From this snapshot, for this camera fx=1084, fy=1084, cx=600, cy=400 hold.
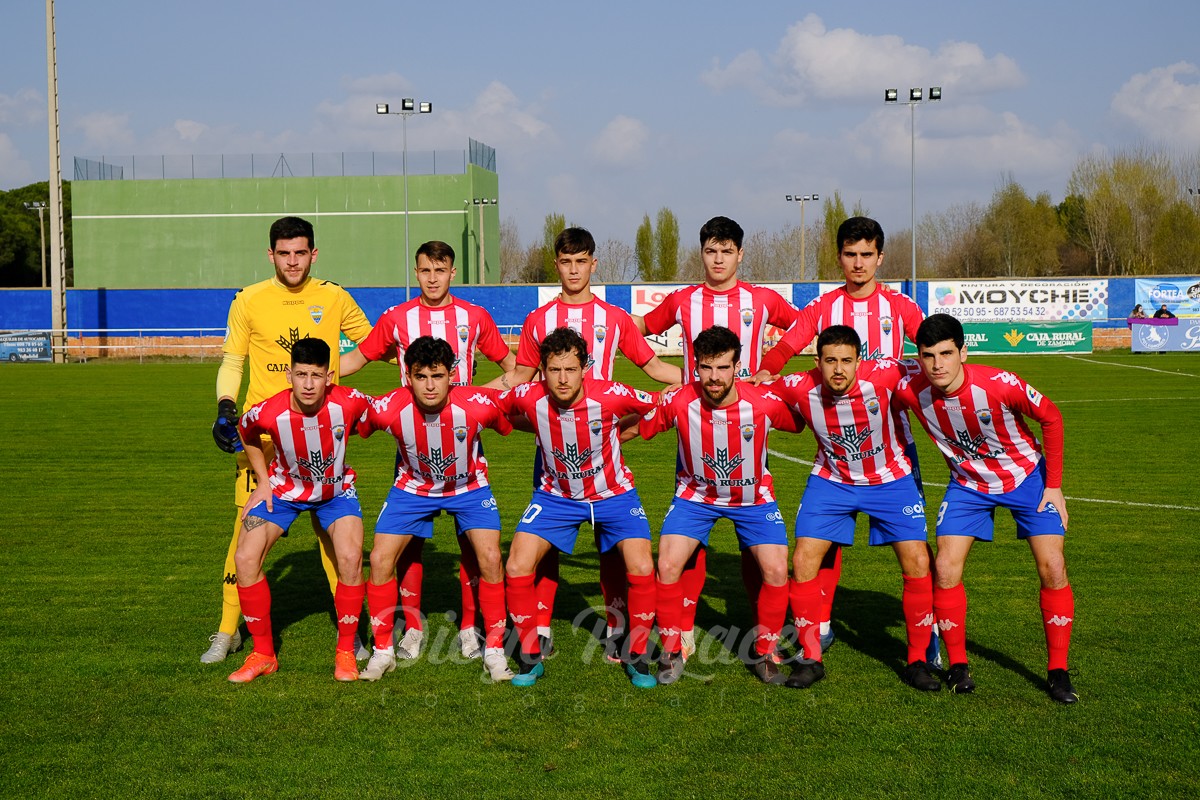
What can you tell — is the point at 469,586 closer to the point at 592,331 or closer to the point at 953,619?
the point at 592,331

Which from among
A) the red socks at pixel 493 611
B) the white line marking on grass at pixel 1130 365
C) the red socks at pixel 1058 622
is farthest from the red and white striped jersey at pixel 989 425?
the white line marking on grass at pixel 1130 365

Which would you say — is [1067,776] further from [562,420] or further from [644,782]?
[562,420]

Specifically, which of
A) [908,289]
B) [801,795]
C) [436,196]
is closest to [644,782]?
[801,795]

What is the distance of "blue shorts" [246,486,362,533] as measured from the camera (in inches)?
218

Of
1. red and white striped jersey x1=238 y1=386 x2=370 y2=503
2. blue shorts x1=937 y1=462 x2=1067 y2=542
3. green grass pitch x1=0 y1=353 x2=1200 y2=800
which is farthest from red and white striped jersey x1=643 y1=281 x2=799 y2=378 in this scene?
red and white striped jersey x1=238 y1=386 x2=370 y2=503

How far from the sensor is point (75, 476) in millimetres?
12062

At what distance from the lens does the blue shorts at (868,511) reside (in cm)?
533

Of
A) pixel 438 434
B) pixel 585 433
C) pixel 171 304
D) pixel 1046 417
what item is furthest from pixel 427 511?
pixel 171 304

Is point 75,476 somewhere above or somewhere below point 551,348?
below

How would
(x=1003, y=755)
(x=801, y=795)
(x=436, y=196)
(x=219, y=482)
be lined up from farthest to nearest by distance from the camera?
1. (x=436, y=196)
2. (x=219, y=482)
3. (x=1003, y=755)
4. (x=801, y=795)

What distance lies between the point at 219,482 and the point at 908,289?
32702 mm

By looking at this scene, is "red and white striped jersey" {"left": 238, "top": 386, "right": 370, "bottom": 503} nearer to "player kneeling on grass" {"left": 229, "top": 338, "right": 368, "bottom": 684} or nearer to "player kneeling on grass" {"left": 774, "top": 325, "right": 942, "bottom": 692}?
"player kneeling on grass" {"left": 229, "top": 338, "right": 368, "bottom": 684}

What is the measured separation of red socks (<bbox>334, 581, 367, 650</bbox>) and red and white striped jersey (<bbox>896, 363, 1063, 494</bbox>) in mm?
2906

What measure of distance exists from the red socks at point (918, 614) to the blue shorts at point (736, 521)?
0.65m
